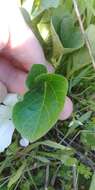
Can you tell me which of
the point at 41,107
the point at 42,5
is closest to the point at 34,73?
the point at 41,107

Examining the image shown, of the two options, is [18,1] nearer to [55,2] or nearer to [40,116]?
[55,2]

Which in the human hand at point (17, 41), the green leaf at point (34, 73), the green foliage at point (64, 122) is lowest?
the green foliage at point (64, 122)

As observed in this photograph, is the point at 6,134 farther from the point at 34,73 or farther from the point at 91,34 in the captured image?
the point at 91,34

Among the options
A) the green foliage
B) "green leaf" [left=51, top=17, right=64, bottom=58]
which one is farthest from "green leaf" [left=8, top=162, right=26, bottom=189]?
"green leaf" [left=51, top=17, right=64, bottom=58]

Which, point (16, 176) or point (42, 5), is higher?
point (42, 5)

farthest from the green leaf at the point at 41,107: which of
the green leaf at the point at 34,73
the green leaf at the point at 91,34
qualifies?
the green leaf at the point at 91,34

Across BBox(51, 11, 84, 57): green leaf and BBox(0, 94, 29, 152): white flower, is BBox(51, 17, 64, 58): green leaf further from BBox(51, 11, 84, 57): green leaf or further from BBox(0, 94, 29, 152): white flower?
BBox(0, 94, 29, 152): white flower

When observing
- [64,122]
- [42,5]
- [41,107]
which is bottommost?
[64,122]

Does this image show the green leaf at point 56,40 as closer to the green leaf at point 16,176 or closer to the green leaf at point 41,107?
the green leaf at point 41,107
